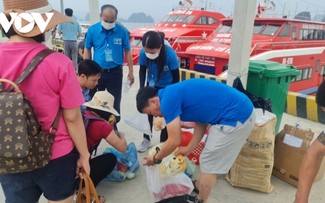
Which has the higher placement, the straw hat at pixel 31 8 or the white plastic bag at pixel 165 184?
the straw hat at pixel 31 8

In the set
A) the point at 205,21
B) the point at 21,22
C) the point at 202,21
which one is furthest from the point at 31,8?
the point at 205,21

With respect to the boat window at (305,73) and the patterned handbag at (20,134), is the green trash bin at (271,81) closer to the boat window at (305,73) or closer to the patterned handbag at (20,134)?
the patterned handbag at (20,134)

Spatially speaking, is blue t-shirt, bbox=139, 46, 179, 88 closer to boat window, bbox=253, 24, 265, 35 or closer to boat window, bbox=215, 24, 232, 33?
boat window, bbox=215, 24, 232, 33

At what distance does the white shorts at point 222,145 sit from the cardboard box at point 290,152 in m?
0.80

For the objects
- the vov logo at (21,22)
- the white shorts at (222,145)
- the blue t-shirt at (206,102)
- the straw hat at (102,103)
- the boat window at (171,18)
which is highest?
the vov logo at (21,22)

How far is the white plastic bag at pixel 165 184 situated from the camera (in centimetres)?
239

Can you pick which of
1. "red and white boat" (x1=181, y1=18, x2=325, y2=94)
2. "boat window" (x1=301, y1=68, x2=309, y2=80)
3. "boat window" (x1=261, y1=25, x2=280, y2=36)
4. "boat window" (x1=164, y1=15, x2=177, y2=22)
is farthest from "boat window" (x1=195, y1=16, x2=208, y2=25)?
"boat window" (x1=301, y1=68, x2=309, y2=80)

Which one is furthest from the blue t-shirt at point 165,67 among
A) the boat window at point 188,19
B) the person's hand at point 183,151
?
the boat window at point 188,19

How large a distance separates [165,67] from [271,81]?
3.75ft

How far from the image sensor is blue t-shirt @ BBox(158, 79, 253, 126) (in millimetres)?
2020

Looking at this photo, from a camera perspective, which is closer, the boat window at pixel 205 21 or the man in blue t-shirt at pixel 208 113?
the man in blue t-shirt at pixel 208 113

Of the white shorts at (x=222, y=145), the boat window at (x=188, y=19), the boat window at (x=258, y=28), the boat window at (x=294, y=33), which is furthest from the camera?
the boat window at (x=188, y=19)

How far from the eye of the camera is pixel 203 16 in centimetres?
1190

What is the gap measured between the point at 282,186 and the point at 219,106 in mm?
1299
